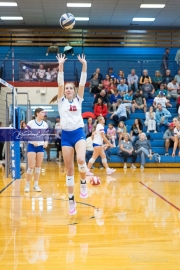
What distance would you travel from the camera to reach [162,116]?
1892cm

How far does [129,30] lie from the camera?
25.7m

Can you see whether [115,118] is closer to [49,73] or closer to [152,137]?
[152,137]

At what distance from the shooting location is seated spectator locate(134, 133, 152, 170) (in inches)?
661

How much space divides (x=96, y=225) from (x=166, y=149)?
1202 centimetres

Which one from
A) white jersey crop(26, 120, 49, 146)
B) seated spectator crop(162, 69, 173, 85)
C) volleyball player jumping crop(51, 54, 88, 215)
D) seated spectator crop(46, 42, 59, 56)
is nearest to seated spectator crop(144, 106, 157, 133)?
seated spectator crop(162, 69, 173, 85)

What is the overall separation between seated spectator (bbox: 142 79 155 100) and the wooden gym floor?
11.0 m

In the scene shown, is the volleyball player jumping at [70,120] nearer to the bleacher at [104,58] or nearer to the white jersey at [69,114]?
the white jersey at [69,114]

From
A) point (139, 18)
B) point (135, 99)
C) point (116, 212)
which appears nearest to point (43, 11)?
point (139, 18)

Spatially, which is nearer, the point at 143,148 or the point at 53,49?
the point at 143,148

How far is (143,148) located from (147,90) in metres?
4.71

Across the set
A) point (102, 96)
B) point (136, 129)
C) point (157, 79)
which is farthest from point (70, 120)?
point (157, 79)

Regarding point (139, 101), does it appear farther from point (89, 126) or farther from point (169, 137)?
point (89, 126)

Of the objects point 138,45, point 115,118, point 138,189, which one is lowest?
point 138,189

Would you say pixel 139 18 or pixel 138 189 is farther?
pixel 139 18
